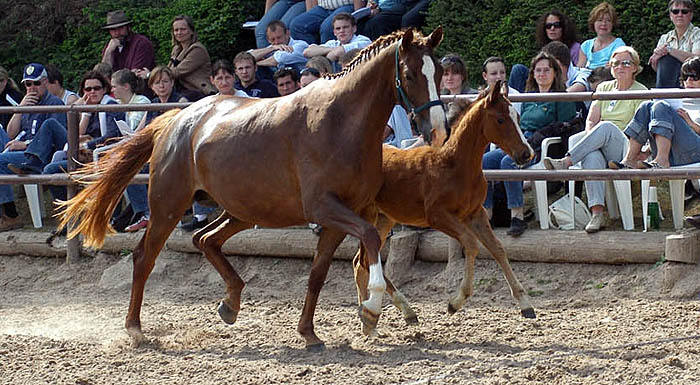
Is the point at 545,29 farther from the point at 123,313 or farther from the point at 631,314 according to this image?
the point at 123,313

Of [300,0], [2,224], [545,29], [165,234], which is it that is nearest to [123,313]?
[165,234]

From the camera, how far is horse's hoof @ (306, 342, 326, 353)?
656cm

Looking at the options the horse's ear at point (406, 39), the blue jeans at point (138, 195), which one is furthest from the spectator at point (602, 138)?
the blue jeans at point (138, 195)

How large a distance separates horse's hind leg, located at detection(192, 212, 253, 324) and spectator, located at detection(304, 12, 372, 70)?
3.29 m

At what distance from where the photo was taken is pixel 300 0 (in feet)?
41.3

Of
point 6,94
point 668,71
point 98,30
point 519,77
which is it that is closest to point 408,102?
point 519,77

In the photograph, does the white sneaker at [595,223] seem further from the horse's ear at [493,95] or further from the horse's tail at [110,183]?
the horse's tail at [110,183]

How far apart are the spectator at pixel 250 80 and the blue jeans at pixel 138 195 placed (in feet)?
4.13

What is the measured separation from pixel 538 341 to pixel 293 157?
1.89m

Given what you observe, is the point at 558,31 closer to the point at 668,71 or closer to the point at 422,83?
the point at 668,71

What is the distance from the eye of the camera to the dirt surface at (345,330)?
Answer: 5.90 metres

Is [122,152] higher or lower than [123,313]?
higher

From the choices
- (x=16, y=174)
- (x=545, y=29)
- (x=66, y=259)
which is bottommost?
(x=66, y=259)

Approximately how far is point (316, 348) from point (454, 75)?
3.03m
